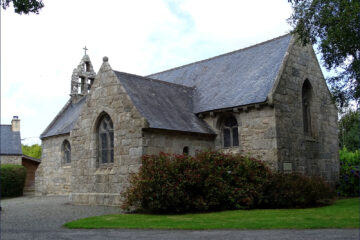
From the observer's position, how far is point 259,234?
9125mm

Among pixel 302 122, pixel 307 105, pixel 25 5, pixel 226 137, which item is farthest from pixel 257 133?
pixel 25 5

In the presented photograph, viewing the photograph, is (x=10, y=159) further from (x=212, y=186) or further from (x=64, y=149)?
(x=212, y=186)

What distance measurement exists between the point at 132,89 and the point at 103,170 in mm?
3995

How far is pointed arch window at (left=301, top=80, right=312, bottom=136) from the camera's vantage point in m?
21.4

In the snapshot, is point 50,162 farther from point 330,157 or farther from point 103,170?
point 330,157

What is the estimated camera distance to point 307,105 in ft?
71.2

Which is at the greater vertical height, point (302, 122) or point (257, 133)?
point (302, 122)

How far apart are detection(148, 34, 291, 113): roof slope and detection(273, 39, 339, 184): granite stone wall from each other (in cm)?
82

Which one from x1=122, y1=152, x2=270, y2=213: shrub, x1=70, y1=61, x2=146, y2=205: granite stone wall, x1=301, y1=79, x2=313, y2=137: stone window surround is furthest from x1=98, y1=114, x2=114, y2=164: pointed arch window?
x1=301, y1=79, x2=313, y2=137: stone window surround

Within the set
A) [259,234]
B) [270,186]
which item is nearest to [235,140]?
[270,186]

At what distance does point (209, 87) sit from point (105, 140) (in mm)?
6764

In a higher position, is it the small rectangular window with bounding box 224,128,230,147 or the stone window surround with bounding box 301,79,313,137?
the stone window surround with bounding box 301,79,313,137

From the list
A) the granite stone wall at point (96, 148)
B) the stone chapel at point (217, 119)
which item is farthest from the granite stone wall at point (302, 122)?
the granite stone wall at point (96, 148)

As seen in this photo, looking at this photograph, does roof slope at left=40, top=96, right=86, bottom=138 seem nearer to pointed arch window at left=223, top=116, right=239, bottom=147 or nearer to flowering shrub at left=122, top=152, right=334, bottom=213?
pointed arch window at left=223, top=116, right=239, bottom=147
